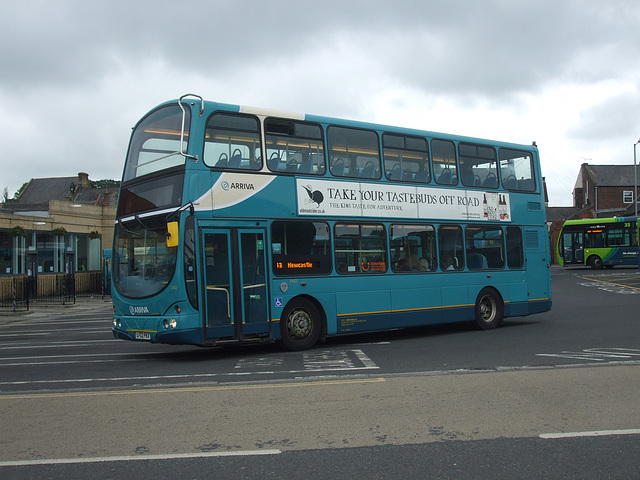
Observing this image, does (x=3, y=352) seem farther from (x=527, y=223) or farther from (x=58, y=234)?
(x=58, y=234)

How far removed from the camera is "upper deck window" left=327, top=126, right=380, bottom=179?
12836mm

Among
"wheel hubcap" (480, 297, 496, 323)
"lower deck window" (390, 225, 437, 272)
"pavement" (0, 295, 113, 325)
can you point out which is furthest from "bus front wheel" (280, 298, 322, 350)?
"pavement" (0, 295, 113, 325)

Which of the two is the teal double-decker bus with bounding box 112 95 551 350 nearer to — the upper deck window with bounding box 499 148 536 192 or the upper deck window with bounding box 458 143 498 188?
the upper deck window with bounding box 458 143 498 188

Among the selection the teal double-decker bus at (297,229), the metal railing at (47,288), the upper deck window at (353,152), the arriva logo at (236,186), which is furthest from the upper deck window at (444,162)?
the metal railing at (47,288)

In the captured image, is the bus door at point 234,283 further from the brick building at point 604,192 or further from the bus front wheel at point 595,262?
the brick building at point 604,192

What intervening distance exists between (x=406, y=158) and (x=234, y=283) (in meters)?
5.19

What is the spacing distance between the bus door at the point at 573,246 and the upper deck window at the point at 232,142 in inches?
1612

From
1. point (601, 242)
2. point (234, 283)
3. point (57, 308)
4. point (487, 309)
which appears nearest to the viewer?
point (234, 283)

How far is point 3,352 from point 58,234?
2413 cm

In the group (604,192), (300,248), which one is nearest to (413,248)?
(300,248)

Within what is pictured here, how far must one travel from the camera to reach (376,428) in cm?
605

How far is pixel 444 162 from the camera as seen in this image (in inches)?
582

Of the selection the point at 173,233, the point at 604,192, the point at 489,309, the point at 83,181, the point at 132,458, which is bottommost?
the point at 132,458

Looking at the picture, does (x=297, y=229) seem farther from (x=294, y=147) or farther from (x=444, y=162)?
(x=444, y=162)
